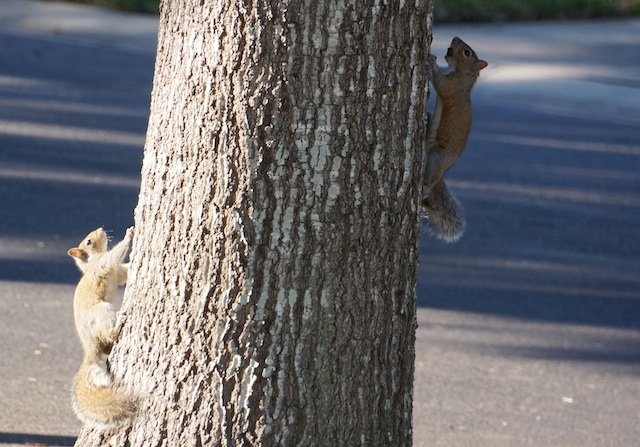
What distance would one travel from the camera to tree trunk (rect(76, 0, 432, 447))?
8.13 feet

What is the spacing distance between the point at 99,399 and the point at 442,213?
1.31 m

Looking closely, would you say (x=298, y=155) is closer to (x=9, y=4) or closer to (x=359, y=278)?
(x=359, y=278)

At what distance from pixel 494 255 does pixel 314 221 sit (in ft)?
15.0

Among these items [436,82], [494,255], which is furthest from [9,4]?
[436,82]

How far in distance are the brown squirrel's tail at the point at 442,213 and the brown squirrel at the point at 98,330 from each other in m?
0.98

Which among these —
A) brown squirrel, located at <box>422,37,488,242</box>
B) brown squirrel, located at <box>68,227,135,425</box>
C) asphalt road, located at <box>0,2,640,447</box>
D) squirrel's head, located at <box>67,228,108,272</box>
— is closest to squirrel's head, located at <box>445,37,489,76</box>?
brown squirrel, located at <box>422,37,488,242</box>

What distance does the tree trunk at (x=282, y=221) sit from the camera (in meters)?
2.48

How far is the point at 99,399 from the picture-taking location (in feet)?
9.37

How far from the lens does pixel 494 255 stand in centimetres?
696

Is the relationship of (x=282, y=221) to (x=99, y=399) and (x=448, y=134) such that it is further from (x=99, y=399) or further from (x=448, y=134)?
(x=448, y=134)

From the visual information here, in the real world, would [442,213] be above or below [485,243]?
above

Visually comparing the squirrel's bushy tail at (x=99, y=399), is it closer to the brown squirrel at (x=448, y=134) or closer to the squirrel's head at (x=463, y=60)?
the brown squirrel at (x=448, y=134)

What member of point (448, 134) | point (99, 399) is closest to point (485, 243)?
Result: point (448, 134)

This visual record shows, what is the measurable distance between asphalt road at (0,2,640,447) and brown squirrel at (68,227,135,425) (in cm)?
84
